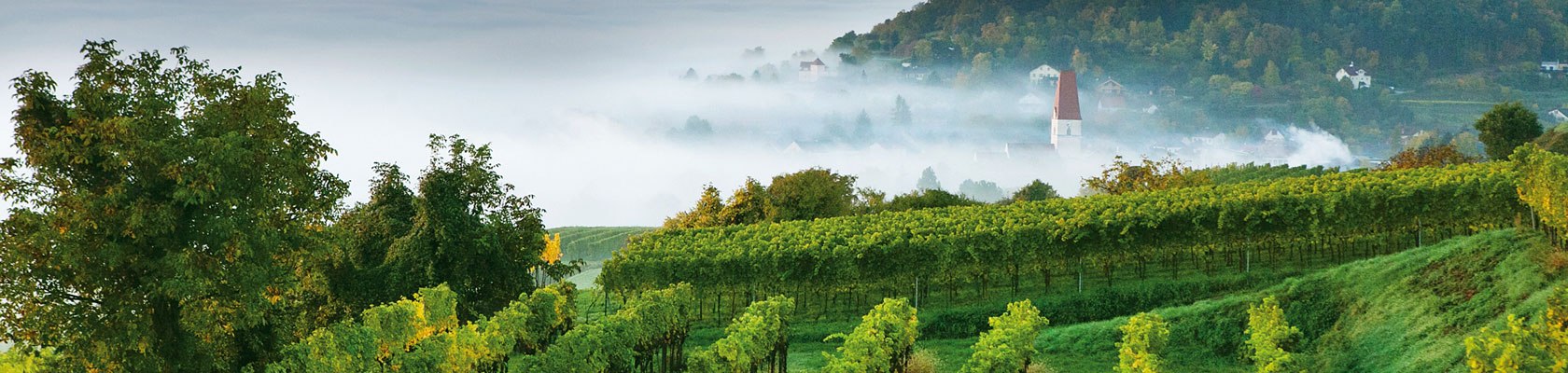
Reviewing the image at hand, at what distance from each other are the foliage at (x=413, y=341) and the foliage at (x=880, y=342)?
526 centimetres

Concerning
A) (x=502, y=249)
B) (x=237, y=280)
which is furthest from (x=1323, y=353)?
(x=237, y=280)

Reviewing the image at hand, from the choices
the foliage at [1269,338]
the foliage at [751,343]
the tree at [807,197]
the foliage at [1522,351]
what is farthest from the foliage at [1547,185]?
the tree at [807,197]

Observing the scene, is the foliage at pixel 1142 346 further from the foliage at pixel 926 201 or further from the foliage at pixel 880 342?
the foliage at pixel 926 201

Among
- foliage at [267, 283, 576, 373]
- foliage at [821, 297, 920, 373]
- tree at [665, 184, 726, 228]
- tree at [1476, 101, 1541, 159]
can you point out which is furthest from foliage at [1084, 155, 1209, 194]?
foliage at [267, 283, 576, 373]

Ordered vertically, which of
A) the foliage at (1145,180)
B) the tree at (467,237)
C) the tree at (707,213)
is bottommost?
the tree at (467,237)

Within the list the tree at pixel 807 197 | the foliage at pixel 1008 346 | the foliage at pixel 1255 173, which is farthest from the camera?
the foliage at pixel 1255 173

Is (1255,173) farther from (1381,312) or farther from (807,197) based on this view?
(1381,312)

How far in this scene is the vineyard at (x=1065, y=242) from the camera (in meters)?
33.8

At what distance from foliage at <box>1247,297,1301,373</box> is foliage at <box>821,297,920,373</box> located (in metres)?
5.50

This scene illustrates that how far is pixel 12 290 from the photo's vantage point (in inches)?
808

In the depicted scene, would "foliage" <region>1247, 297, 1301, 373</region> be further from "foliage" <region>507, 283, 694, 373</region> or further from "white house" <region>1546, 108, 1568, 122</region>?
"white house" <region>1546, 108, 1568, 122</region>

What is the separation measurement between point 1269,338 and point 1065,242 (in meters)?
11.7

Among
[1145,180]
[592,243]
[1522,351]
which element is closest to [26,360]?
[1522,351]

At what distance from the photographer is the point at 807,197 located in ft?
156
